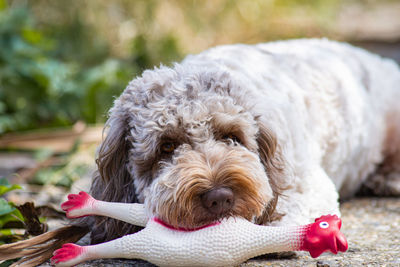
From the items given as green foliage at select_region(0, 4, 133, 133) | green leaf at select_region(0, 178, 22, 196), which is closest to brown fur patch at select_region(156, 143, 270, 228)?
green leaf at select_region(0, 178, 22, 196)

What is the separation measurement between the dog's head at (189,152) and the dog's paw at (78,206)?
303 mm

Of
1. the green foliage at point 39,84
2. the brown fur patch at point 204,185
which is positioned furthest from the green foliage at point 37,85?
the brown fur patch at point 204,185

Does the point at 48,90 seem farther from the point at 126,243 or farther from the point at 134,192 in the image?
the point at 126,243

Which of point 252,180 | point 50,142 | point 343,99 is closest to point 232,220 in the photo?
point 252,180

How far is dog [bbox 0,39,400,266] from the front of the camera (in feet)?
9.29

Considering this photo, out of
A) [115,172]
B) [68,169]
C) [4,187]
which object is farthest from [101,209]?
[68,169]

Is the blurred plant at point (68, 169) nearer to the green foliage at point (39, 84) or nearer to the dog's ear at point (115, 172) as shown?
the green foliage at point (39, 84)

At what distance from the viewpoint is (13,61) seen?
7715 millimetres

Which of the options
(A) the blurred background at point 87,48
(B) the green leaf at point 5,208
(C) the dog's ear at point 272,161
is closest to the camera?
(C) the dog's ear at point 272,161

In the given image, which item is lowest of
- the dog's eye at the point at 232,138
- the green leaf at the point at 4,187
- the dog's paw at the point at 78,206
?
the green leaf at the point at 4,187

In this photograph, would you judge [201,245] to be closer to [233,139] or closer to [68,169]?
[233,139]

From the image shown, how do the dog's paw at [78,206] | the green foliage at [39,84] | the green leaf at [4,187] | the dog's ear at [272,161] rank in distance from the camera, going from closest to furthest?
the dog's paw at [78,206] < the dog's ear at [272,161] < the green leaf at [4,187] < the green foliage at [39,84]

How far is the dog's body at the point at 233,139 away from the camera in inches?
112

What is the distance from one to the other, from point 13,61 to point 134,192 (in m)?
4.99
